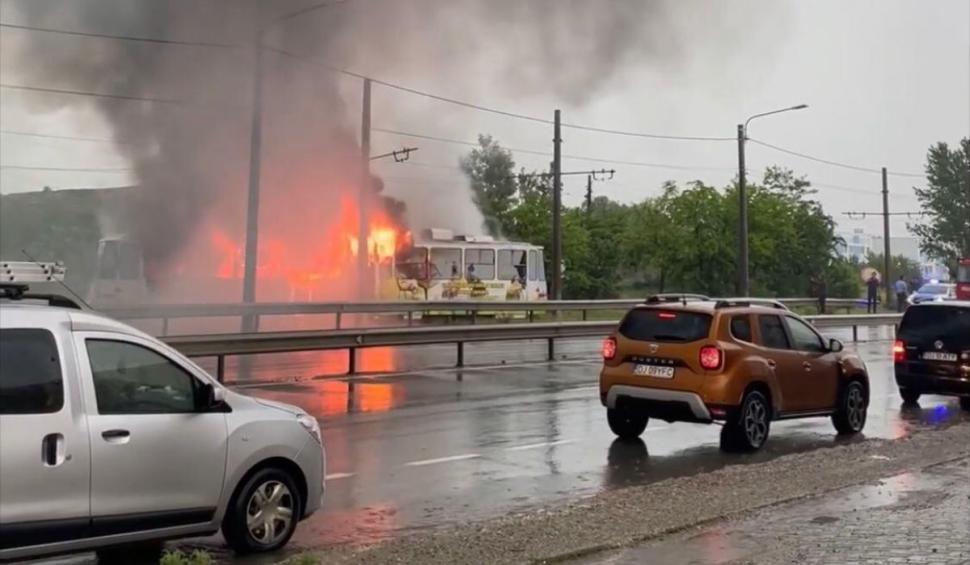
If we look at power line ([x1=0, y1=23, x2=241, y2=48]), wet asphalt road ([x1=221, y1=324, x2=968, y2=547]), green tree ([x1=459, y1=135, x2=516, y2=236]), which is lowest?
wet asphalt road ([x1=221, y1=324, x2=968, y2=547])

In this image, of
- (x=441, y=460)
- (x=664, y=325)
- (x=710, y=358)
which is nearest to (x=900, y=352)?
(x=664, y=325)

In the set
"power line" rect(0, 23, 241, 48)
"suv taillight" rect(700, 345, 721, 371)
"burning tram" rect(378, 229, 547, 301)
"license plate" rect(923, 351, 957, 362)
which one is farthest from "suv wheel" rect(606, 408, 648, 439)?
"burning tram" rect(378, 229, 547, 301)

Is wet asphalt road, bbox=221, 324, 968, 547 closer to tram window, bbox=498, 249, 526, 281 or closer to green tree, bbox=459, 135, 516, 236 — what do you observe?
tram window, bbox=498, 249, 526, 281

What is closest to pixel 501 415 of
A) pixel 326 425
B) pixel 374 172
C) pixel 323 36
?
pixel 326 425

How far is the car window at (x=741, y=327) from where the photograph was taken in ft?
33.1

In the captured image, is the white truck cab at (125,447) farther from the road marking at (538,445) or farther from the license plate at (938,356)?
the license plate at (938,356)

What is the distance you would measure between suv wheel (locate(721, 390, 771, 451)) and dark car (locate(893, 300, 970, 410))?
5.08 meters

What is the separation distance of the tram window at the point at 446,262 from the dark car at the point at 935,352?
22093 mm

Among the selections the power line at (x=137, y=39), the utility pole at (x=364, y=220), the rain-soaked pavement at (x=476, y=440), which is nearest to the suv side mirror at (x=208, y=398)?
the rain-soaked pavement at (x=476, y=440)

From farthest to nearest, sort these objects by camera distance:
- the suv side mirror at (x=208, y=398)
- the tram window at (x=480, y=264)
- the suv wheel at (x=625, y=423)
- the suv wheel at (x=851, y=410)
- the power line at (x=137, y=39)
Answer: the tram window at (x=480, y=264), the power line at (x=137, y=39), the suv wheel at (x=851, y=410), the suv wheel at (x=625, y=423), the suv side mirror at (x=208, y=398)

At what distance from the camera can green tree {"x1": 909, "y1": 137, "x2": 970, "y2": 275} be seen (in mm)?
79375

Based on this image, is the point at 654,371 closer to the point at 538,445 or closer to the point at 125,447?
the point at 538,445

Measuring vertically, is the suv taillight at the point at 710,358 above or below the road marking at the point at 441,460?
above

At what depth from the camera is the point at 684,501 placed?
7047 mm
